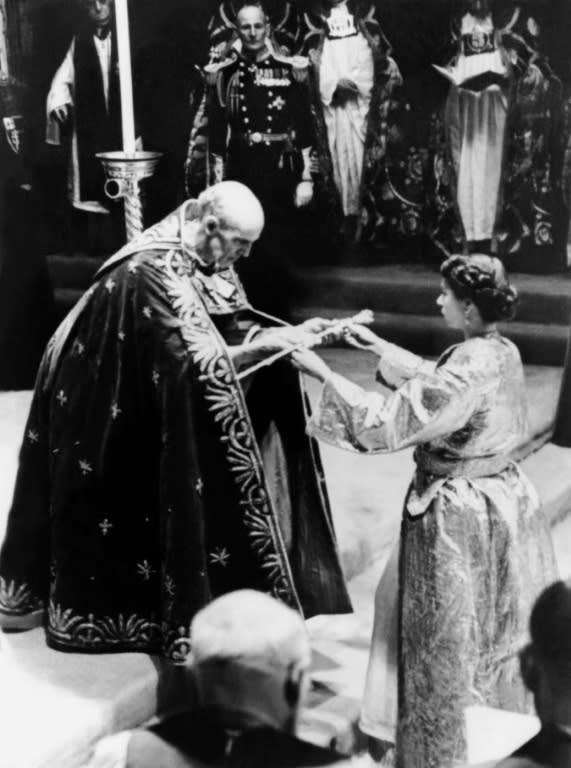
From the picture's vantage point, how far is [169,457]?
135 inches

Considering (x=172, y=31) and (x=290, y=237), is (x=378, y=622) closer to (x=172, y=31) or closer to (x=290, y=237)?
(x=290, y=237)

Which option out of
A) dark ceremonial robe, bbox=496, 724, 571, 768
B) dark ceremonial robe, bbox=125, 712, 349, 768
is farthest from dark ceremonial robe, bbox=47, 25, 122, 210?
dark ceremonial robe, bbox=496, 724, 571, 768

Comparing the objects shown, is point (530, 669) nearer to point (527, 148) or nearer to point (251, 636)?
point (251, 636)

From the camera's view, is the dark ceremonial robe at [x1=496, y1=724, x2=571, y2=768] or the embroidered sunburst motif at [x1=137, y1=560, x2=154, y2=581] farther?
the embroidered sunburst motif at [x1=137, y1=560, x2=154, y2=581]

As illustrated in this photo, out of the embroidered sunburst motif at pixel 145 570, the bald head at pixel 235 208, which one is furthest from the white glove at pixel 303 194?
the embroidered sunburst motif at pixel 145 570

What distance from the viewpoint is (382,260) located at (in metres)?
3.46

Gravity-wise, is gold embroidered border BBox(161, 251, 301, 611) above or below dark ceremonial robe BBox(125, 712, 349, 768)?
above

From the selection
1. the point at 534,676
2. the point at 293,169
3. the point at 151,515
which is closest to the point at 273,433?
the point at 151,515

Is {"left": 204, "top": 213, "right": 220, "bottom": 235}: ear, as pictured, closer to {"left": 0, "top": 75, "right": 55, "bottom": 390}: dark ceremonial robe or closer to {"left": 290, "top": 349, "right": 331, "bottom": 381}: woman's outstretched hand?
{"left": 290, "top": 349, "right": 331, "bottom": 381}: woman's outstretched hand

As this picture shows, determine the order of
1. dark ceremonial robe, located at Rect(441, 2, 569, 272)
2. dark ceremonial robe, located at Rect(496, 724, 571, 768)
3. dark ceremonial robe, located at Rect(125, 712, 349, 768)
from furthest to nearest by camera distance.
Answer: dark ceremonial robe, located at Rect(441, 2, 569, 272), dark ceremonial robe, located at Rect(496, 724, 571, 768), dark ceremonial robe, located at Rect(125, 712, 349, 768)

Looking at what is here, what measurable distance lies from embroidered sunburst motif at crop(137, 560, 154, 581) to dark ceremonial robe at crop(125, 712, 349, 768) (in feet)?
3.16

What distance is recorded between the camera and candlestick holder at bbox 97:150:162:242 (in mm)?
3480

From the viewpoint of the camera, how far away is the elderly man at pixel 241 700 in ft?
8.64

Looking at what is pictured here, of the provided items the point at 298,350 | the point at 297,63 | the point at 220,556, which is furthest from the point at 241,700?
the point at 297,63
